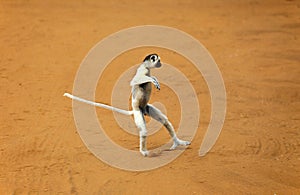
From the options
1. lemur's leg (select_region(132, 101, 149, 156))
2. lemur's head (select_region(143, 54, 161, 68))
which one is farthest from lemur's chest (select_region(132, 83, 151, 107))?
lemur's head (select_region(143, 54, 161, 68))

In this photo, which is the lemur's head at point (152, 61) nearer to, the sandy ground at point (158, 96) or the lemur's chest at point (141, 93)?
the lemur's chest at point (141, 93)

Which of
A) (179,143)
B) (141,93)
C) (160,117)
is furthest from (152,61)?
(179,143)

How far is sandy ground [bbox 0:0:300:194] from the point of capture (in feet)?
18.1

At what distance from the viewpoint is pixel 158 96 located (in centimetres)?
733

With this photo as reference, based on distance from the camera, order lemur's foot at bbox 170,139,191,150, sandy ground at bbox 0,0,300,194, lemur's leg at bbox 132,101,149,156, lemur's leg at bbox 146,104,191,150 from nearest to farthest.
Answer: sandy ground at bbox 0,0,300,194 < lemur's leg at bbox 132,101,149,156 < lemur's leg at bbox 146,104,191,150 < lemur's foot at bbox 170,139,191,150

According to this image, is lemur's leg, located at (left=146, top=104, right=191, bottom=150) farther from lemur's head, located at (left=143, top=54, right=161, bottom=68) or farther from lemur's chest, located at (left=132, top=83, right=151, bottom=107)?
lemur's head, located at (left=143, top=54, right=161, bottom=68)

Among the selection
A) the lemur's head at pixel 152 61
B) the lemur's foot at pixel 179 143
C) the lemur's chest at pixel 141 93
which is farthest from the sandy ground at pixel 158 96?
the lemur's head at pixel 152 61

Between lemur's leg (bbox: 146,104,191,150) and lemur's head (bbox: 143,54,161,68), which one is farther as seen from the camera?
lemur's leg (bbox: 146,104,191,150)

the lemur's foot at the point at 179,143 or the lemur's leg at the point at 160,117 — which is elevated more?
the lemur's leg at the point at 160,117

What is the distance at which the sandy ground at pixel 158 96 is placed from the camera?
5.53 metres

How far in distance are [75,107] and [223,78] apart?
2.04m

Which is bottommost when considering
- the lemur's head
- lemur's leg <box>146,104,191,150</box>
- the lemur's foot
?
the lemur's foot

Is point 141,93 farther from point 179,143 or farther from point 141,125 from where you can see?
point 179,143

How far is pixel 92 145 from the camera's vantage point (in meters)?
6.04
